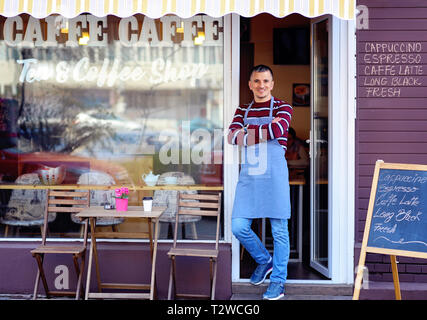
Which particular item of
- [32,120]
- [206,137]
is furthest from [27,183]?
[206,137]

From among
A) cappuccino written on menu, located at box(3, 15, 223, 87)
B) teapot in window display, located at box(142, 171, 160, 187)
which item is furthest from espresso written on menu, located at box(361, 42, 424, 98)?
teapot in window display, located at box(142, 171, 160, 187)

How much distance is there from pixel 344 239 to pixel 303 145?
2529 millimetres

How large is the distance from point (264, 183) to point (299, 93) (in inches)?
195

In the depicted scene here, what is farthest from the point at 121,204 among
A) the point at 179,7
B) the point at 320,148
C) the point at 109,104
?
the point at 109,104

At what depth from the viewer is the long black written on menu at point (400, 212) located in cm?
401

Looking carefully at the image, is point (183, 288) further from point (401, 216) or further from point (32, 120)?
point (32, 120)

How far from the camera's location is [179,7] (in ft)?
14.6

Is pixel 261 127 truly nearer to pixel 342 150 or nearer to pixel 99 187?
pixel 342 150

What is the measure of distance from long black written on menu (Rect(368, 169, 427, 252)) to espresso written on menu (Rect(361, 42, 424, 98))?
1.43 meters

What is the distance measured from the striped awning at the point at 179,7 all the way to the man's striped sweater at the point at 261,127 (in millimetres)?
961

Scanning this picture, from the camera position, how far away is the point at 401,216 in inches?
160

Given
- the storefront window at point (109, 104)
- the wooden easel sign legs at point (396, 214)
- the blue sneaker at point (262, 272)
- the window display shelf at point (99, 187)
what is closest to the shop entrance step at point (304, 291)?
the blue sneaker at point (262, 272)

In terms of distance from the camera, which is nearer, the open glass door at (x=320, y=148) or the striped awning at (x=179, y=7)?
the striped awning at (x=179, y=7)

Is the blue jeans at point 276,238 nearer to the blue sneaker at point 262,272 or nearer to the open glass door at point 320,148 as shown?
the blue sneaker at point 262,272
